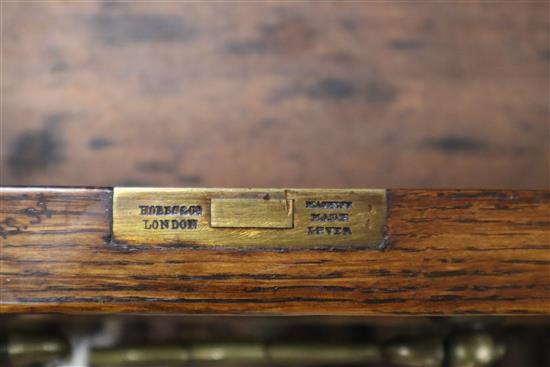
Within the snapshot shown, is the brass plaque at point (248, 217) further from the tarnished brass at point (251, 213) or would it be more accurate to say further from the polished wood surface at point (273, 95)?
the polished wood surface at point (273, 95)

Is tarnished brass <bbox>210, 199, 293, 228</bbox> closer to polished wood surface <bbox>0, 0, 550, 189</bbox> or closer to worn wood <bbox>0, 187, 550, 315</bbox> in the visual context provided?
worn wood <bbox>0, 187, 550, 315</bbox>

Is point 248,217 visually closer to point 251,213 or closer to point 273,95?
point 251,213

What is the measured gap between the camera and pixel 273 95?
0.83m

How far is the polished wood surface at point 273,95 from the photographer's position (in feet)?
2.67

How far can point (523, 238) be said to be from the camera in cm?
54

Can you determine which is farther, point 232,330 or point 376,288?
point 232,330

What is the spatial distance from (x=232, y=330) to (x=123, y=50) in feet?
1.11

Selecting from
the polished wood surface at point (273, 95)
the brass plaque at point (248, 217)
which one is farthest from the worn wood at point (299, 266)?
the polished wood surface at point (273, 95)

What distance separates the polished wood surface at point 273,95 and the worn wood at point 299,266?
0.29 meters

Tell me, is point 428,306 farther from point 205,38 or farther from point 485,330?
point 205,38

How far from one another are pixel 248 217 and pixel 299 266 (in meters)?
0.05

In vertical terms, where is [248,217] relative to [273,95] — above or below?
below

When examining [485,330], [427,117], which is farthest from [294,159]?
[485,330]

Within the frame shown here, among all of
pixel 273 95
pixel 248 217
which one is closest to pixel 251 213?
pixel 248 217
